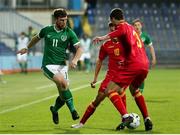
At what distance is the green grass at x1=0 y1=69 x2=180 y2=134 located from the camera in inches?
488

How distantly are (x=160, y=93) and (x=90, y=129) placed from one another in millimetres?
9584

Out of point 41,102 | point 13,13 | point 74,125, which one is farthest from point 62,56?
point 13,13

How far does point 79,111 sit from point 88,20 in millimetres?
28560

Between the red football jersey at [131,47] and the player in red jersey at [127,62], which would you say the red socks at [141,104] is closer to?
the player in red jersey at [127,62]

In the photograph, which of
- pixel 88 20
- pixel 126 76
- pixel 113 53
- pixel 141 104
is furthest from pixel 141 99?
pixel 88 20

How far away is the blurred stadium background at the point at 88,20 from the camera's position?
39562mm

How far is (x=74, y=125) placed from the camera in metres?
12.5

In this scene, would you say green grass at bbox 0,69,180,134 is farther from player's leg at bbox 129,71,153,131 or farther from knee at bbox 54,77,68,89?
knee at bbox 54,77,68,89

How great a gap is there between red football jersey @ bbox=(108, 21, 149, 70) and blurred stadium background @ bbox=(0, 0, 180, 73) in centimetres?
2520

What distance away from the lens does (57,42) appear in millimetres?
13297

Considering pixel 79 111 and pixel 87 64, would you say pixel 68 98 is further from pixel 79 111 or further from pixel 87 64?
pixel 87 64

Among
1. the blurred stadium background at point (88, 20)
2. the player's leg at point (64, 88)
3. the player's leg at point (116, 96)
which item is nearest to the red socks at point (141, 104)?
the player's leg at point (116, 96)

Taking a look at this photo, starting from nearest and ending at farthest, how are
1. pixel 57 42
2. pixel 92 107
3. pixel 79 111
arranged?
pixel 92 107 < pixel 57 42 < pixel 79 111

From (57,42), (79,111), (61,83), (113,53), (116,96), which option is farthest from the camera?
(79,111)
